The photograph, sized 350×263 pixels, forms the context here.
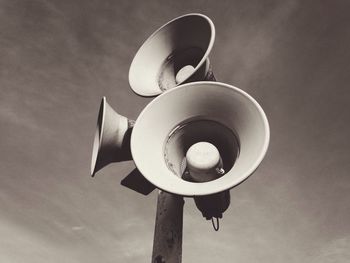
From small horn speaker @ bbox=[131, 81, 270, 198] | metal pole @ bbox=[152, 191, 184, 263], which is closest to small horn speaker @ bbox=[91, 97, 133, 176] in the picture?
small horn speaker @ bbox=[131, 81, 270, 198]

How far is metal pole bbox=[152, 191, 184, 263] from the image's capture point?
2617 mm

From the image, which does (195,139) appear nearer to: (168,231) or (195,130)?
(195,130)

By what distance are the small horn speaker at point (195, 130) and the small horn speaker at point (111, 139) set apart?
561 millimetres

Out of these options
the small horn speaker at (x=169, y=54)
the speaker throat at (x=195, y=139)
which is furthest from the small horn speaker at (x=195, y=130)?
the small horn speaker at (x=169, y=54)

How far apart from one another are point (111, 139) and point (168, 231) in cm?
120

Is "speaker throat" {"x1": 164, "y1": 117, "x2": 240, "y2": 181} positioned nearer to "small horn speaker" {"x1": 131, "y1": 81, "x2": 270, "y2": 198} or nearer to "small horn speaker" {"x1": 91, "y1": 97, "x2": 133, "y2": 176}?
"small horn speaker" {"x1": 131, "y1": 81, "x2": 270, "y2": 198}

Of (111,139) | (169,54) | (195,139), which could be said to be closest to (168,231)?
(195,139)

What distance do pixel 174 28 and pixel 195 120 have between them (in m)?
2.03

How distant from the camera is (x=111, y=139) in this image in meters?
3.31

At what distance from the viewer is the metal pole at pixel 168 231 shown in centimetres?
262

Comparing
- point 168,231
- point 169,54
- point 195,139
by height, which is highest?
point 169,54

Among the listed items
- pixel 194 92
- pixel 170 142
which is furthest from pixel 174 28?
pixel 170 142

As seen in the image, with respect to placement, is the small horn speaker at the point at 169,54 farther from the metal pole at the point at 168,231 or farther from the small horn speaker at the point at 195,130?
the metal pole at the point at 168,231

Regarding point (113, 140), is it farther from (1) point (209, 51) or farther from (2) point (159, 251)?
(1) point (209, 51)
